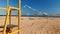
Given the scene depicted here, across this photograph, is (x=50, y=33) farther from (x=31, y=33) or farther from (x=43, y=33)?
(x=31, y=33)

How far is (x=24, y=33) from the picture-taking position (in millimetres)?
6027

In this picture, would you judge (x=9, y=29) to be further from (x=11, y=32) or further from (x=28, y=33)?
(x=28, y=33)

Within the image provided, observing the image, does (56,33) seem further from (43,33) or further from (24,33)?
(24,33)

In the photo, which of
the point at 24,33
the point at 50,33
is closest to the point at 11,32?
the point at 24,33

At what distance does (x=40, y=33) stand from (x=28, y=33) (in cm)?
46

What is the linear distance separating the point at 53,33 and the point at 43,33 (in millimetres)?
416

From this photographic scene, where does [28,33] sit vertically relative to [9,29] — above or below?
below

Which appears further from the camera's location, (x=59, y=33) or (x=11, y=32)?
(x=59, y=33)

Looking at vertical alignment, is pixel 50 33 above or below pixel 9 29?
below

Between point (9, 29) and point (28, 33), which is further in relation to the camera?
point (28, 33)

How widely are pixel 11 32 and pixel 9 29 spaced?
63mm

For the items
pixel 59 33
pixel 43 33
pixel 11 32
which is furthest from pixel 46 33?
pixel 11 32

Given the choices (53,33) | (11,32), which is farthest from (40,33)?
(11,32)

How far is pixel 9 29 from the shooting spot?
9.55 feet
